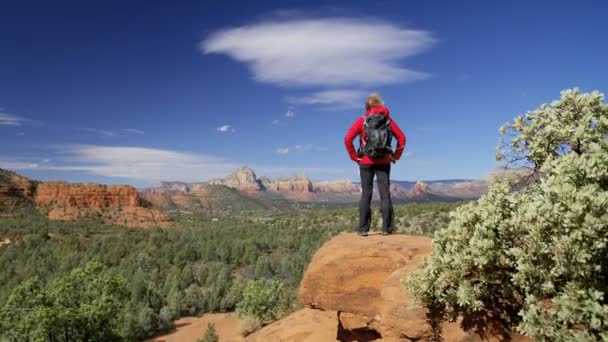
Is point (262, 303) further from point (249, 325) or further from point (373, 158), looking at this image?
point (373, 158)

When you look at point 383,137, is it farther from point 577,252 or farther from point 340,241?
point 577,252

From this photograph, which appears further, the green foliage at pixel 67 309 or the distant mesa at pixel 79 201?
the distant mesa at pixel 79 201

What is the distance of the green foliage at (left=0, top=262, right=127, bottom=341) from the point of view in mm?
28062

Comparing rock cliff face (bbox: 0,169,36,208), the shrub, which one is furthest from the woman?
rock cliff face (bbox: 0,169,36,208)

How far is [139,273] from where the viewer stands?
204 ft

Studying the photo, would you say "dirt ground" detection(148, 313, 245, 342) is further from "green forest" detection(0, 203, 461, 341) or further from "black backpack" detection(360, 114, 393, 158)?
"black backpack" detection(360, 114, 393, 158)

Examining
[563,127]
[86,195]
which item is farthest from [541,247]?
[86,195]

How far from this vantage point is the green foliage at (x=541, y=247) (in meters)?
4.95

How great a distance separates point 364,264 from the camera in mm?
10078

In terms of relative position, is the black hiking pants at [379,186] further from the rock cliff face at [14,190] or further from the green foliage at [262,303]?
the rock cliff face at [14,190]

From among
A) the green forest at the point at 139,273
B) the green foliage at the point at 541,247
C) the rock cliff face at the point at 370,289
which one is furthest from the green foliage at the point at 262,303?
the green foliage at the point at 541,247

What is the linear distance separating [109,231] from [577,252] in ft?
400

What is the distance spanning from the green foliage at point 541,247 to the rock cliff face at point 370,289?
624 millimetres

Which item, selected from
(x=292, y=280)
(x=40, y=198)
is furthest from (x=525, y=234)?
(x=40, y=198)
